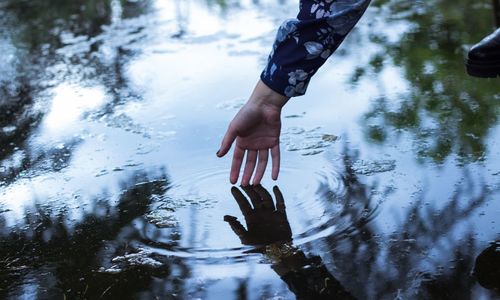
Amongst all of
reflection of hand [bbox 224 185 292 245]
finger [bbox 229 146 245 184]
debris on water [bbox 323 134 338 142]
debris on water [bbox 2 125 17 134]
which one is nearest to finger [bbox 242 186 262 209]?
reflection of hand [bbox 224 185 292 245]

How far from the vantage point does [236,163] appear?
2.44 metres

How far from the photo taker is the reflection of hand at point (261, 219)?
7.50ft

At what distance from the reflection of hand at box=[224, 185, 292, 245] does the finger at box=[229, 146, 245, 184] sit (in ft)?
0.33

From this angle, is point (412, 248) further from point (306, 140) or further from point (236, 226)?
point (306, 140)

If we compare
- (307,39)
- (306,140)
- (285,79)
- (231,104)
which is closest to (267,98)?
(285,79)

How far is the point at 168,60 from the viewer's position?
4.40 m

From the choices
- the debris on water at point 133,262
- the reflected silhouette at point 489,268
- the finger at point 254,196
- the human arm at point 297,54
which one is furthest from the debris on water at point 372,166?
the debris on water at point 133,262

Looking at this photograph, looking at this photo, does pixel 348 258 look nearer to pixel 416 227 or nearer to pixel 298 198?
pixel 416 227

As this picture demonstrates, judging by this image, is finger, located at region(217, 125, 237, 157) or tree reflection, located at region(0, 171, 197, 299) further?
finger, located at region(217, 125, 237, 157)

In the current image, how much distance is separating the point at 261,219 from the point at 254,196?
163 mm

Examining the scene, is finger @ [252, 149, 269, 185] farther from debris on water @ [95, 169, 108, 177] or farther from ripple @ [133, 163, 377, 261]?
debris on water @ [95, 169, 108, 177]

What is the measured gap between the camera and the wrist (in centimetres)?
224

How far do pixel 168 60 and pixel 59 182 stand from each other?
167 centimetres

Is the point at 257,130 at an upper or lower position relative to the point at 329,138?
upper
